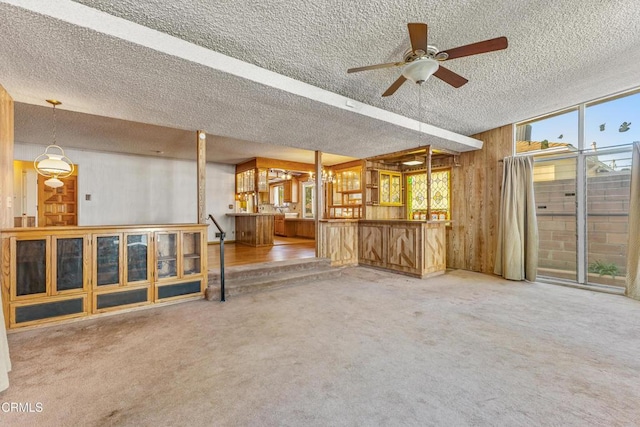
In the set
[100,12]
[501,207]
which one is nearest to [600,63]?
[501,207]

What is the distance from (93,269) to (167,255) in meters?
0.82

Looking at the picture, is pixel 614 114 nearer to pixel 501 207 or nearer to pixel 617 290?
pixel 501 207

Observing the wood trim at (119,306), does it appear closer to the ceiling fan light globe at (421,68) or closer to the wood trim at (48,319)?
the wood trim at (48,319)

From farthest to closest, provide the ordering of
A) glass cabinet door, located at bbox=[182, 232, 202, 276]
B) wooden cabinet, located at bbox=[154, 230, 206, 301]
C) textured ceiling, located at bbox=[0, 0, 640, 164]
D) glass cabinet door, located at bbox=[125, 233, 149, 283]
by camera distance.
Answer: glass cabinet door, located at bbox=[182, 232, 202, 276]
wooden cabinet, located at bbox=[154, 230, 206, 301]
glass cabinet door, located at bbox=[125, 233, 149, 283]
textured ceiling, located at bbox=[0, 0, 640, 164]

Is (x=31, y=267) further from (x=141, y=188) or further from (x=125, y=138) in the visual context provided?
(x=141, y=188)

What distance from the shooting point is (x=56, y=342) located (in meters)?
2.65

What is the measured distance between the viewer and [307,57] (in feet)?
9.09

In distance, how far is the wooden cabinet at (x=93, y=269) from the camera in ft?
9.78

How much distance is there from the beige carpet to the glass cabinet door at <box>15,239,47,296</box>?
0.48 m

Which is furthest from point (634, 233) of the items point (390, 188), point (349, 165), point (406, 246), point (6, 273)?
point (6, 273)

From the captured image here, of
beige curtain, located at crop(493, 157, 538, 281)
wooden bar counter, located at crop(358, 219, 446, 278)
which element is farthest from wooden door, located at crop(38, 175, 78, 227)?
beige curtain, located at crop(493, 157, 538, 281)

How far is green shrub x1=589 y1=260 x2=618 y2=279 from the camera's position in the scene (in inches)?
173

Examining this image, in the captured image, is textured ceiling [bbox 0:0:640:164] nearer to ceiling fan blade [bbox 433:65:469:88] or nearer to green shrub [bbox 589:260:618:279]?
ceiling fan blade [bbox 433:65:469:88]

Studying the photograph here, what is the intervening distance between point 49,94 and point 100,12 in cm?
184
